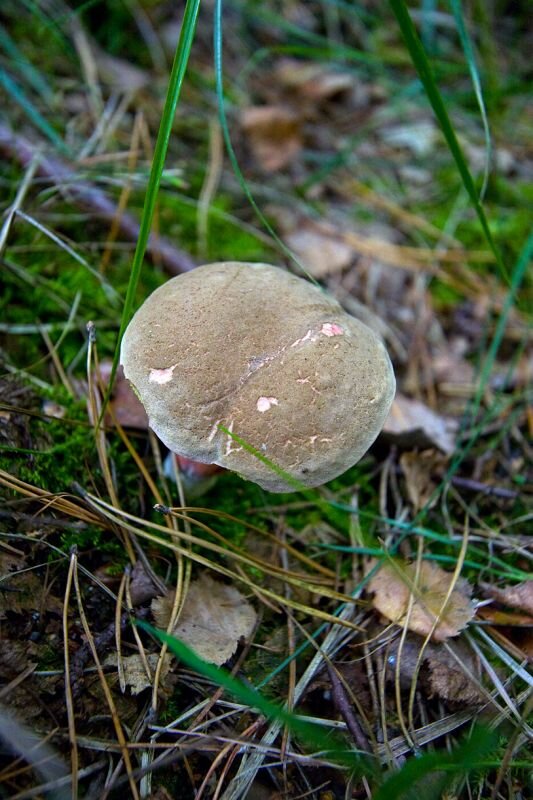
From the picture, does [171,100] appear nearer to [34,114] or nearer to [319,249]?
[34,114]

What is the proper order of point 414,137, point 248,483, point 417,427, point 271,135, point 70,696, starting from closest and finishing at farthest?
point 70,696 → point 248,483 → point 417,427 → point 271,135 → point 414,137

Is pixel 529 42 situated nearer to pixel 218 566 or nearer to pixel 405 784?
pixel 218 566

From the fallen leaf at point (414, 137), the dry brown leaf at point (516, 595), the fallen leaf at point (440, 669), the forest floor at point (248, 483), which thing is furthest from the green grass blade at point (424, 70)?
the fallen leaf at point (414, 137)

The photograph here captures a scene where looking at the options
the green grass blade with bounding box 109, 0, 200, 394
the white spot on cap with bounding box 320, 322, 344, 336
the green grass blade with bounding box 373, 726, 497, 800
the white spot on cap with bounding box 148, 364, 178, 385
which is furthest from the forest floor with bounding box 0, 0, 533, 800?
the white spot on cap with bounding box 320, 322, 344, 336

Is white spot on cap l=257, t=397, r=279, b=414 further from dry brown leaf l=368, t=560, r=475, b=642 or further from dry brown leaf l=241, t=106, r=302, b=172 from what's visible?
dry brown leaf l=241, t=106, r=302, b=172

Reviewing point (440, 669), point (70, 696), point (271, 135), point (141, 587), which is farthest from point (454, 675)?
point (271, 135)

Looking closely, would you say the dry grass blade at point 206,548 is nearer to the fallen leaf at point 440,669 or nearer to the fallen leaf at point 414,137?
the fallen leaf at point 440,669

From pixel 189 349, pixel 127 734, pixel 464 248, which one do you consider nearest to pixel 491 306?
pixel 464 248
